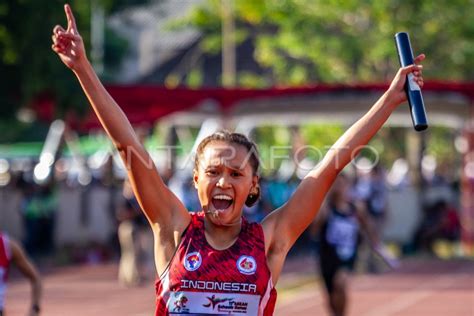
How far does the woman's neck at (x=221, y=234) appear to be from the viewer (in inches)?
206

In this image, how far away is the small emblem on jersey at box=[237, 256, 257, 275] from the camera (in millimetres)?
5148

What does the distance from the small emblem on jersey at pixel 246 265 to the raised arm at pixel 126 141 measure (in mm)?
291

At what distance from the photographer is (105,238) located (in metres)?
27.0

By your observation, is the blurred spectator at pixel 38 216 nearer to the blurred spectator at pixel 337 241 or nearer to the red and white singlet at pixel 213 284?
the blurred spectator at pixel 337 241

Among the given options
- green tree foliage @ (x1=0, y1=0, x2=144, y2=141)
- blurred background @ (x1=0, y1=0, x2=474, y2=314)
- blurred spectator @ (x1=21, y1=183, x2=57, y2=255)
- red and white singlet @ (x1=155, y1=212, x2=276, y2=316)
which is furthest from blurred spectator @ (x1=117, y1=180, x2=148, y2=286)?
red and white singlet @ (x1=155, y1=212, x2=276, y2=316)

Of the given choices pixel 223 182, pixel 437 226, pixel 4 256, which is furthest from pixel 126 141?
pixel 437 226

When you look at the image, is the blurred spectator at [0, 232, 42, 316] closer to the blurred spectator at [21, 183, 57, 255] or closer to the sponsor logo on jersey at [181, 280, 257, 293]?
the sponsor logo on jersey at [181, 280, 257, 293]

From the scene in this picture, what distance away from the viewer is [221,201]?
5.17 metres

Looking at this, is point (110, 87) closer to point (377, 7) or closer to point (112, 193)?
A: point (112, 193)

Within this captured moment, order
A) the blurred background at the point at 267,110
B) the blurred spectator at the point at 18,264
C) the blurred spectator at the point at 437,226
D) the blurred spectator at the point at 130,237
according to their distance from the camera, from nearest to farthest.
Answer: the blurred spectator at the point at 18,264 < the blurred spectator at the point at 130,237 < the blurred background at the point at 267,110 < the blurred spectator at the point at 437,226

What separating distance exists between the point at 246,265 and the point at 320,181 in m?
0.55

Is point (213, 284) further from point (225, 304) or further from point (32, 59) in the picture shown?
point (32, 59)

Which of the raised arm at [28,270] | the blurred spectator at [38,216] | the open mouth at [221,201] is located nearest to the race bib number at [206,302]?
the open mouth at [221,201]

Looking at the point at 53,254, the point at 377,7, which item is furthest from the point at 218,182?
the point at 377,7
